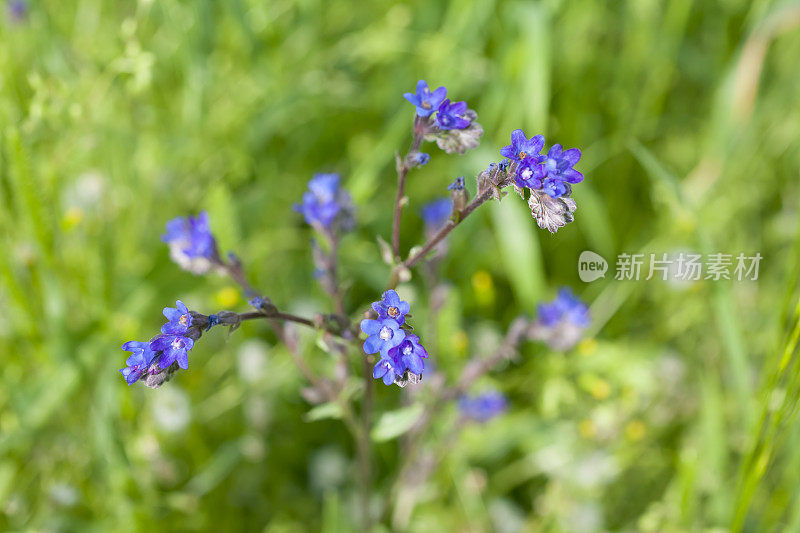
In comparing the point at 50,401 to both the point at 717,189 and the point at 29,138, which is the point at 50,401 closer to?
the point at 29,138

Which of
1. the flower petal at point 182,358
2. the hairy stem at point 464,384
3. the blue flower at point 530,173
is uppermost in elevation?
the hairy stem at point 464,384

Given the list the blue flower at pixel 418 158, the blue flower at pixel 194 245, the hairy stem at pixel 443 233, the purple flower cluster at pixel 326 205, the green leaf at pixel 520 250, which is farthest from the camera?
the green leaf at pixel 520 250

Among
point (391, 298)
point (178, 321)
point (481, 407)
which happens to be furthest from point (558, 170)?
point (481, 407)

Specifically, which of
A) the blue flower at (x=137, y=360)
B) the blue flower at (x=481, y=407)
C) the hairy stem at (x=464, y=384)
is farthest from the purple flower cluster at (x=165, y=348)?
the blue flower at (x=481, y=407)

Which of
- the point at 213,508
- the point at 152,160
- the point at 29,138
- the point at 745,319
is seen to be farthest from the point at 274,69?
the point at 745,319

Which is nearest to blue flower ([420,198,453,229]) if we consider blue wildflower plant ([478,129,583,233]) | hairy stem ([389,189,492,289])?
hairy stem ([389,189,492,289])

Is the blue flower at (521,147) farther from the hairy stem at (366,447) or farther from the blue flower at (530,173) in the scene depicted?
the hairy stem at (366,447)

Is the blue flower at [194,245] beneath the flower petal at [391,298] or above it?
above
